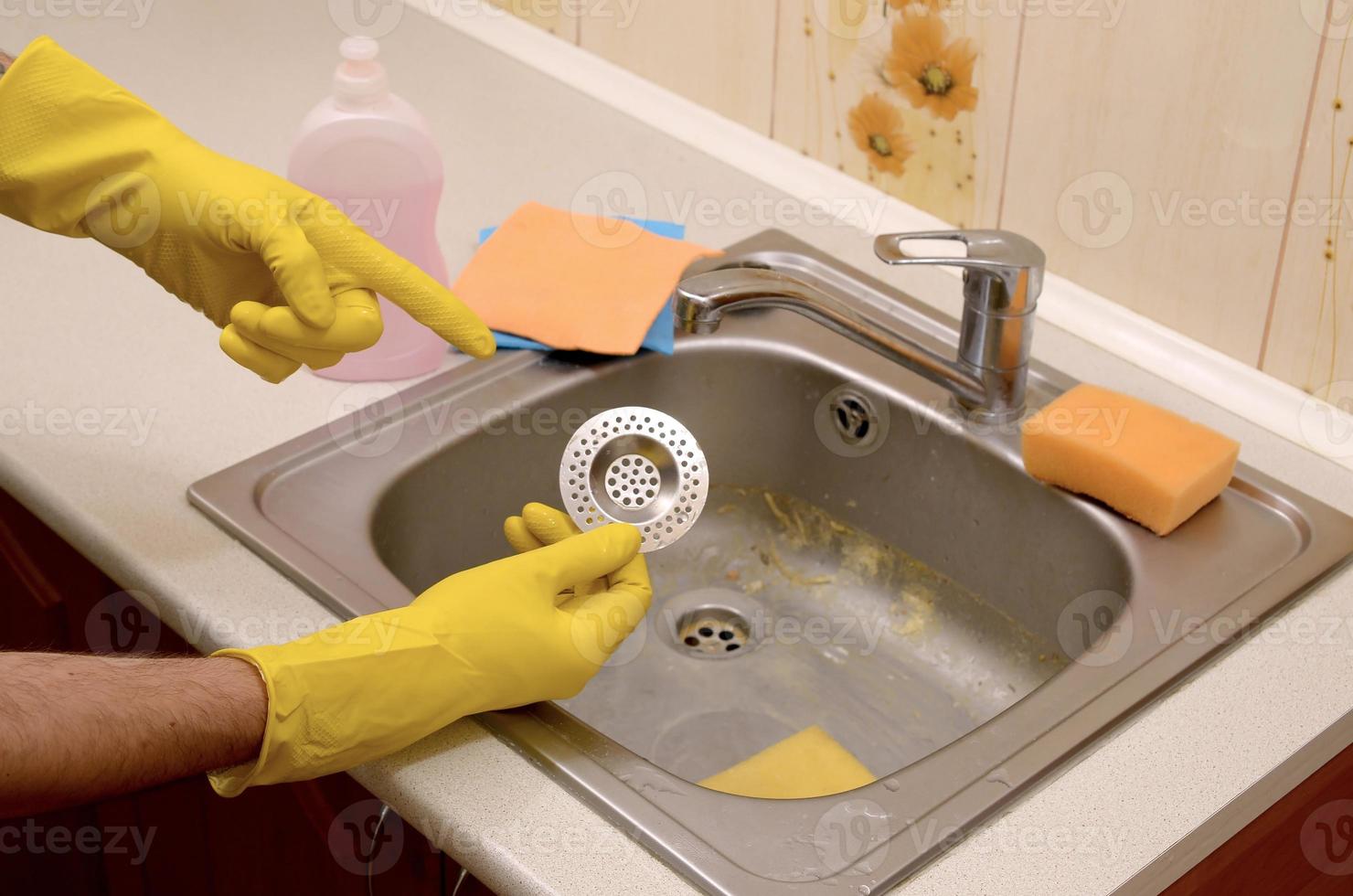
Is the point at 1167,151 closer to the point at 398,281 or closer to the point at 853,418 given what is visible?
the point at 853,418

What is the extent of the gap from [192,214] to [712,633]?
54 cm

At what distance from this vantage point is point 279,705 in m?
0.80

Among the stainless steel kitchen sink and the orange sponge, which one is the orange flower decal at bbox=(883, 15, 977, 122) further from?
the orange sponge

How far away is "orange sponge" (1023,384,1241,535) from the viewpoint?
1.01 metres

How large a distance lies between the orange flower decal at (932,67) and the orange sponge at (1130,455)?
0.31 metres

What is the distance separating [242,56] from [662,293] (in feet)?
2.47

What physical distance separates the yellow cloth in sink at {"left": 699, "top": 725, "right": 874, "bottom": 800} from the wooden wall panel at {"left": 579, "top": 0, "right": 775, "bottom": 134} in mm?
706

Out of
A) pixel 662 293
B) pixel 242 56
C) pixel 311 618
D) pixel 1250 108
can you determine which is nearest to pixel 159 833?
pixel 311 618

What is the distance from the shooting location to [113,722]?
77cm

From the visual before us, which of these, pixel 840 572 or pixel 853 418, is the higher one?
pixel 853 418

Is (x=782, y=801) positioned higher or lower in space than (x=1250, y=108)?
lower

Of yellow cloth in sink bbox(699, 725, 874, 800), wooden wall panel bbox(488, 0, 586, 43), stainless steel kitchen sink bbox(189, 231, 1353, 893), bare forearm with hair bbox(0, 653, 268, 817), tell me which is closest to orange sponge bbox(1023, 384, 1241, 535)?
stainless steel kitchen sink bbox(189, 231, 1353, 893)

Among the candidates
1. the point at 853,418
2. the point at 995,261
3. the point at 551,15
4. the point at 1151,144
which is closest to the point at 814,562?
the point at 853,418

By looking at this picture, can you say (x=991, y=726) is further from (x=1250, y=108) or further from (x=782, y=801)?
(x=1250, y=108)
